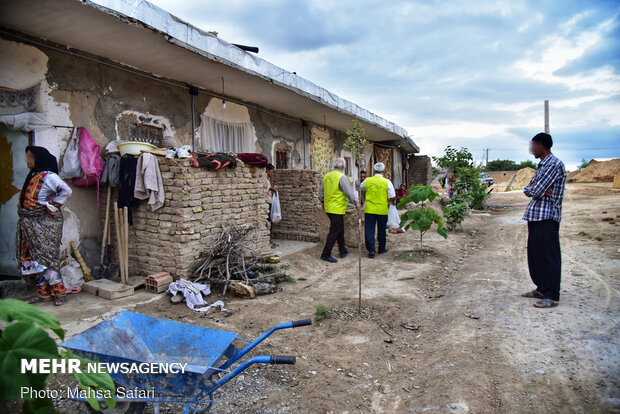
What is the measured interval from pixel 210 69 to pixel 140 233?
2877 millimetres

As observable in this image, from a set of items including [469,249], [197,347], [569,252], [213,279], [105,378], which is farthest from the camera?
[469,249]

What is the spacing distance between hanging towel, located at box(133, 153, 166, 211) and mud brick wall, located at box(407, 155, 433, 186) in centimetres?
1784

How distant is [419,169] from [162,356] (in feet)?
A: 65.4

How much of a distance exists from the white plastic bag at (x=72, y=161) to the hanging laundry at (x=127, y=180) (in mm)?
544

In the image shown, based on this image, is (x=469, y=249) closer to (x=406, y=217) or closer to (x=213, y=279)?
(x=406, y=217)

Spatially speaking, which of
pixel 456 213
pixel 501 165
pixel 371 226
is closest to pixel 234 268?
pixel 371 226

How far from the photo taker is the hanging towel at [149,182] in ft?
16.2

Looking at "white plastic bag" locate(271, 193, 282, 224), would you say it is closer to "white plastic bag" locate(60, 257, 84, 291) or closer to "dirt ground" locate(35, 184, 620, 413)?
"dirt ground" locate(35, 184, 620, 413)

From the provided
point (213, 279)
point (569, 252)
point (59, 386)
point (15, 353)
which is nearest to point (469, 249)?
point (569, 252)

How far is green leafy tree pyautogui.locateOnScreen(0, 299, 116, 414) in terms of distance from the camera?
100cm

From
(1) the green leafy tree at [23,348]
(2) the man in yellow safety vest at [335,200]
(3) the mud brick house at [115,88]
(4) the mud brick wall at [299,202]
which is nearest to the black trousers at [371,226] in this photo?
(2) the man in yellow safety vest at [335,200]

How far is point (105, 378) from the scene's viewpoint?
1.24m

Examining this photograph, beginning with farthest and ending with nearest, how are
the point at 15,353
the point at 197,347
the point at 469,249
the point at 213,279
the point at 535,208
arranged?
the point at 469,249 < the point at 213,279 < the point at 535,208 < the point at 197,347 < the point at 15,353

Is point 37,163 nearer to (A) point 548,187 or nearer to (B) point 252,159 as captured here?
(B) point 252,159
